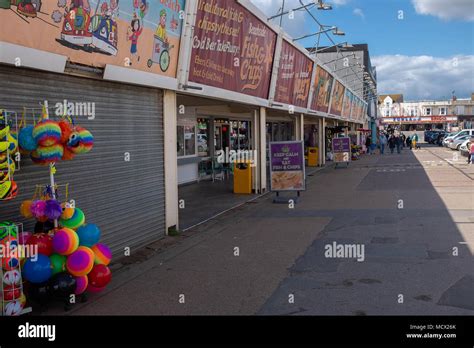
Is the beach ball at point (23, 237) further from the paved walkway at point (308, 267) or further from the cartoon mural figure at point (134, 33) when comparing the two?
the cartoon mural figure at point (134, 33)

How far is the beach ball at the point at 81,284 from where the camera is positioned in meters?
5.40

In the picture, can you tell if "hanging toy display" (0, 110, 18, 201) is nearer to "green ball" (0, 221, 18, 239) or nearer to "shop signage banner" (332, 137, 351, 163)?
"green ball" (0, 221, 18, 239)

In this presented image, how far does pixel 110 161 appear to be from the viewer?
7656 mm

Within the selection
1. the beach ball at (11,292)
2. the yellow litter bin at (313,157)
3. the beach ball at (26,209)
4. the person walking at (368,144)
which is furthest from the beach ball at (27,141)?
the person walking at (368,144)

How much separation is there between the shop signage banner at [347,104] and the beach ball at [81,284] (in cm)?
3179

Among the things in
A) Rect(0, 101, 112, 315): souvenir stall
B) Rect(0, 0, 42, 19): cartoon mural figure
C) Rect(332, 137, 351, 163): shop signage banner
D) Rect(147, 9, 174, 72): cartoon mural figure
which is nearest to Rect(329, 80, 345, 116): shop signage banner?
Rect(332, 137, 351, 163): shop signage banner

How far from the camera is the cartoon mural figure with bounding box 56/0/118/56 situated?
6.24 m

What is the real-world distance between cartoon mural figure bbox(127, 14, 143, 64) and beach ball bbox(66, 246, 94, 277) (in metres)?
3.66

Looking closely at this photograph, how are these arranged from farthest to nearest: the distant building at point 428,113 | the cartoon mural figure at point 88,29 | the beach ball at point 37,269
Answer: the distant building at point 428,113, the cartoon mural figure at point 88,29, the beach ball at point 37,269

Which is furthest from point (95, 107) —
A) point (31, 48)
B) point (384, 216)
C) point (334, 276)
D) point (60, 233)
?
point (384, 216)

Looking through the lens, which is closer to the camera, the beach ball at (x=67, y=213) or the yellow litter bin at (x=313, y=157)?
the beach ball at (x=67, y=213)

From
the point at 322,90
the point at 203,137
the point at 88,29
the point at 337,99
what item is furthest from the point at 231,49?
the point at 337,99

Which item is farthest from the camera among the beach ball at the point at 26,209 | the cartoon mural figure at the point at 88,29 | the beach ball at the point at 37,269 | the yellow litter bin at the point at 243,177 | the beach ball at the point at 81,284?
the yellow litter bin at the point at 243,177
